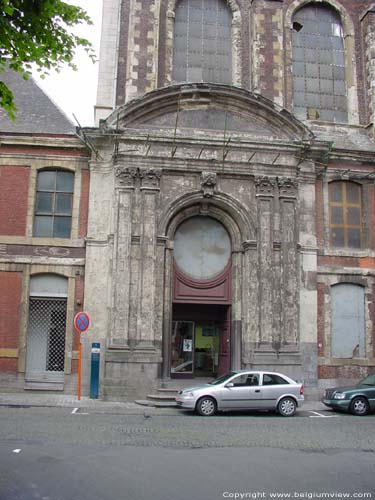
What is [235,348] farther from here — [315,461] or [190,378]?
[315,461]

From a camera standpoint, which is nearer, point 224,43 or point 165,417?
point 165,417

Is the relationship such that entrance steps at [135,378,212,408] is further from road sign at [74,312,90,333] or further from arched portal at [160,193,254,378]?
road sign at [74,312,90,333]

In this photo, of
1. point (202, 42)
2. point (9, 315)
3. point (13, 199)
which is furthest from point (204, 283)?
point (202, 42)

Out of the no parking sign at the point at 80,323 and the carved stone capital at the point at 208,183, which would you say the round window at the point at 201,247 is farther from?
the no parking sign at the point at 80,323

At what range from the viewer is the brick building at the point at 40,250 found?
18891 millimetres

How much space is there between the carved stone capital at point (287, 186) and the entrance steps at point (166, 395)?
7.25m

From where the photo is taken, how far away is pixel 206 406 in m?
15.1

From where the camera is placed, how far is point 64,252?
1956 centimetres

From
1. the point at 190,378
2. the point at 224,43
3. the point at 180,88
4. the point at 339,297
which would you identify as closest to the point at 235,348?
the point at 190,378

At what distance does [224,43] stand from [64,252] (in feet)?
34.0

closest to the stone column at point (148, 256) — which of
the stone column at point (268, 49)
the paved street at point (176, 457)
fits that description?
the paved street at point (176, 457)

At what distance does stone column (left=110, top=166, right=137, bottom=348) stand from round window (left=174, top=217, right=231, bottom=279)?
2131mm

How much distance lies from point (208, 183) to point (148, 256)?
10.9 feet

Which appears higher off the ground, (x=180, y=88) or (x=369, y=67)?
(x=369, y=67)
